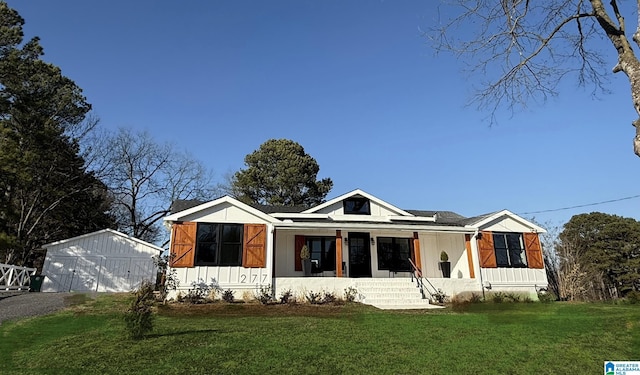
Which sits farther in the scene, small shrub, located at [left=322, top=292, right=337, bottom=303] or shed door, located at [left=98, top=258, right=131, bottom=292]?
shed door, located at [left=98, top=258, right=131, bottom=292]

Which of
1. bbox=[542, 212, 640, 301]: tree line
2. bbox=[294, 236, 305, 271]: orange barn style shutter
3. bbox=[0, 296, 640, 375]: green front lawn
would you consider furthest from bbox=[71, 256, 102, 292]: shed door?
bbox=[542, 212, 640, 301]: tree line

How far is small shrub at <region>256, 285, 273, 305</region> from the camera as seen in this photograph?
12.2 m

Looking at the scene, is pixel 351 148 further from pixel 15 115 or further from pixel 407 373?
pixel 15 115

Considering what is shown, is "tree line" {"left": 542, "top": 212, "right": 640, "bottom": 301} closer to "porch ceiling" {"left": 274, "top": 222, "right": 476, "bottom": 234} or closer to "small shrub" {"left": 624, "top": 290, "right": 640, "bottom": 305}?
"small shrub" {"left": 624, "top": 290, "right": 640, "bottom": 305}

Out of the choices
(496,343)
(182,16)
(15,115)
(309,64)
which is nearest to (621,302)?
(496,343)

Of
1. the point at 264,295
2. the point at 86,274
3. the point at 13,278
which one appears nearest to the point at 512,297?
the point at 264,295

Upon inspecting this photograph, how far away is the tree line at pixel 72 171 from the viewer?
60.3ft

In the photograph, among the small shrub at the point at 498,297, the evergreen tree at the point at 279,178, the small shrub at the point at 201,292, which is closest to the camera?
the small shrub at the point at 201,292

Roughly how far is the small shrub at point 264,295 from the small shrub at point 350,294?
2.76 meters

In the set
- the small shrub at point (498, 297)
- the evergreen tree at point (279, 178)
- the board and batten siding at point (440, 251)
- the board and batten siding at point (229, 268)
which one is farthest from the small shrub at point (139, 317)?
the evergreen tree at point (279, 178)

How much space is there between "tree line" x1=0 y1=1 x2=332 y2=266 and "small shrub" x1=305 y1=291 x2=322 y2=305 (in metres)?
12.3

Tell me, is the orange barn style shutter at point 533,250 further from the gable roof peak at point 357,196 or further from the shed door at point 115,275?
the shed door at point 115,275

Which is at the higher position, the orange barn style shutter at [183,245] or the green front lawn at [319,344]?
the orange barn style shutter at [183,245]

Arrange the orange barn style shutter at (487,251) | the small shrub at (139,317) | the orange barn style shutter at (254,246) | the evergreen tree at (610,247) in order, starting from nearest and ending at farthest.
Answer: the small shrub at (139,317) → the orange barn style shutter at (254,246) → the orange barn style shutter at (487,251) → the evergreen tree at (610,247)
